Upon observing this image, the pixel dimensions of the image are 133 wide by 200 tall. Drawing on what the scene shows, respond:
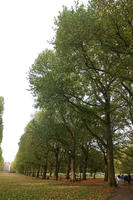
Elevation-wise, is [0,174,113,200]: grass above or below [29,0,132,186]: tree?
below

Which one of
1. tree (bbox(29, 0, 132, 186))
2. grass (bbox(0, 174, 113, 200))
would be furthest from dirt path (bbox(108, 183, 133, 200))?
tree (bbox(29, 0, 132, 186))

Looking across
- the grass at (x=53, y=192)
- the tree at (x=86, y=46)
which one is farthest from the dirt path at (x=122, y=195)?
the tree at (x=86, y=46)

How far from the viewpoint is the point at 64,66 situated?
44.5 feet

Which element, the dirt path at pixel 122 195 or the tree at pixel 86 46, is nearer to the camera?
the tree at pixel 86 46

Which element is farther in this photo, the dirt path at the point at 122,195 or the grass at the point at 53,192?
the dirt path at the point at 122,195

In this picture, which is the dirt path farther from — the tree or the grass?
the tree

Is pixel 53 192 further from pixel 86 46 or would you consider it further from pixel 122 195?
pixel 86 46

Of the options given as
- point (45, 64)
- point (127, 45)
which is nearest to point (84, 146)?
point (45, 64)

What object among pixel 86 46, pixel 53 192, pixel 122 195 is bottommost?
pixel 53 192

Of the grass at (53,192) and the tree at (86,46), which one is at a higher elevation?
the tree at (86,46)

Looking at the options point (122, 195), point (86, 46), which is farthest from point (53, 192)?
point (86, 46)

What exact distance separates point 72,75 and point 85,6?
234 inches

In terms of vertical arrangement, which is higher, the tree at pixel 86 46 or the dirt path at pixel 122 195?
the tree at pixel 86 46

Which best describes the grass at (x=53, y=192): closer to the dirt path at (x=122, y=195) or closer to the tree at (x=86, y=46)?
the dirt path at (x=122, y=195)
